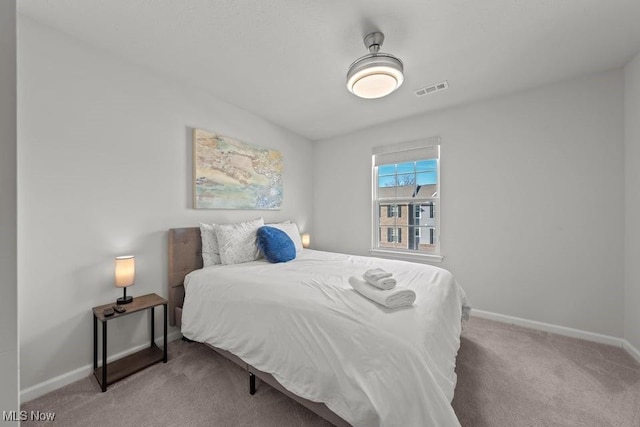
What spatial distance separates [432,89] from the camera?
8.29 feet

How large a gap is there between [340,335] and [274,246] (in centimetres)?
146

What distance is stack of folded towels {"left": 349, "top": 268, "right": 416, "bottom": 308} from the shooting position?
1359 mm

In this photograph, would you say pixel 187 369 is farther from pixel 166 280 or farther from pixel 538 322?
pixel 538 322

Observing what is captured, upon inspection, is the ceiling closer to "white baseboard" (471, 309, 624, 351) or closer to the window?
the window

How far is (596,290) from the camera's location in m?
2.26

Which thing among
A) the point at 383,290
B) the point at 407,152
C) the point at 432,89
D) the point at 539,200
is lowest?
the point at 383,290

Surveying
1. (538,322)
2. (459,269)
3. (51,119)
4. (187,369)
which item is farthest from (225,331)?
(538,322)

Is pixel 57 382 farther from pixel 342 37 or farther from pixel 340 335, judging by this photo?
pixel 342 37

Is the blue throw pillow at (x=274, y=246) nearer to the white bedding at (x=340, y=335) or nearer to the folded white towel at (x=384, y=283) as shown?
the white bedding at (x=340, y=335)

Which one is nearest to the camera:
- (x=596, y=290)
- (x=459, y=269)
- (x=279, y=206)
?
(x=596, y=290)

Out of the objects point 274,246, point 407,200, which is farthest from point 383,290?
point 407,200

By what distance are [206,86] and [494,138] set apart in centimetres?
326
